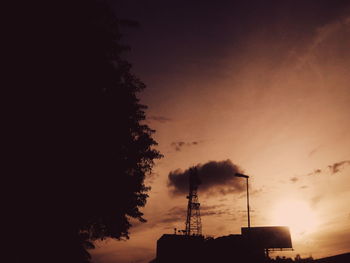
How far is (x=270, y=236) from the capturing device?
54.8 meters

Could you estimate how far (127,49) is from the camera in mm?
12312

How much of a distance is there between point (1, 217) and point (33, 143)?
88.7 inches

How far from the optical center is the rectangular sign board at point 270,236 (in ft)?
178

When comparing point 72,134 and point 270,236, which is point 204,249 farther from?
point 72,134

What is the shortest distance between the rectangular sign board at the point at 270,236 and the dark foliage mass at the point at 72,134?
161 ft

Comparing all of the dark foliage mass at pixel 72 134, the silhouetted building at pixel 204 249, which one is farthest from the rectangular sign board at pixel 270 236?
the dark foliage mass at pixel 72 134

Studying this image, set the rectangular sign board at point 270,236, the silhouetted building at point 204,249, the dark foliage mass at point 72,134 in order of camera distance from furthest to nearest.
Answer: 1. the rectangular sign board at point 270,236
2. the silhouetted building at point 204,249
3. the dark foliage mass at point 72,134

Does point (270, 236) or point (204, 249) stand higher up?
point (270, 236)

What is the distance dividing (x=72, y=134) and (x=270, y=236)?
54.8 m

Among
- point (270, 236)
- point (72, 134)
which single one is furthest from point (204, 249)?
point (72, 134)

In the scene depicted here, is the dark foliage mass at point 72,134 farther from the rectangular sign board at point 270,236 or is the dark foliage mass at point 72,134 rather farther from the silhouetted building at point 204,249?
the rectangular sign board at point 270,236

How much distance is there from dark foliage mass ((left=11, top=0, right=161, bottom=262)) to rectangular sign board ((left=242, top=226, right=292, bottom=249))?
49173mm

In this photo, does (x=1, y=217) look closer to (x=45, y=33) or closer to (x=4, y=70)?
(x=4, y=70)

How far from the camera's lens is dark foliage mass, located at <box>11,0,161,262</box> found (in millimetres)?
8359
